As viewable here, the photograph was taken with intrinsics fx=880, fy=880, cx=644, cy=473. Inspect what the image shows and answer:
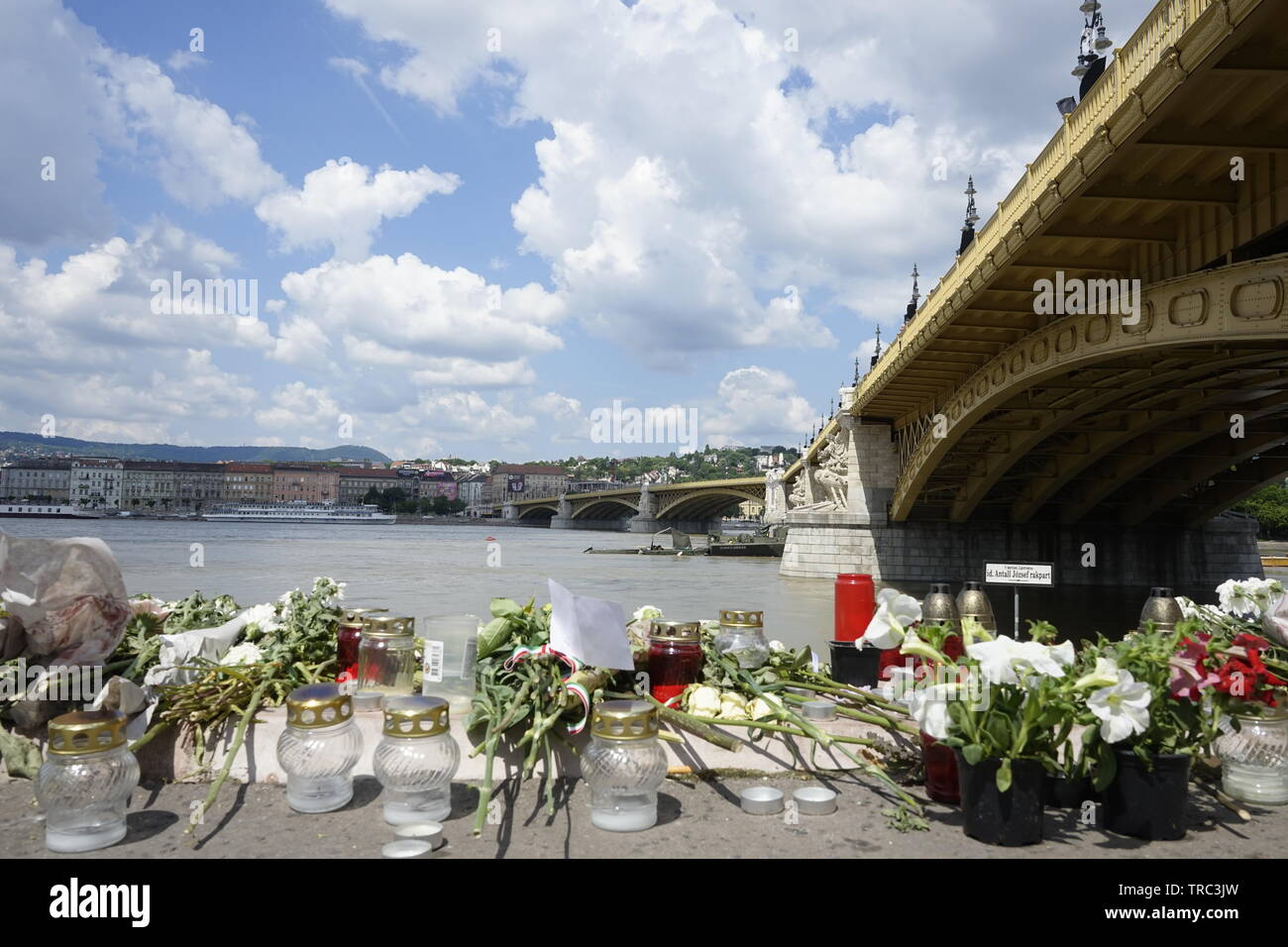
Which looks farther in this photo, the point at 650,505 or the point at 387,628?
the point at 650,505

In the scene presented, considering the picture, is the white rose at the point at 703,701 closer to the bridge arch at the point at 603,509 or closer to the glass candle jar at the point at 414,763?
the glass candle jar at the point at 414,763

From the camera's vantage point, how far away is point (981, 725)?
2311mm

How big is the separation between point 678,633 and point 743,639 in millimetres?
401

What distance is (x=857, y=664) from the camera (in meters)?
3.74

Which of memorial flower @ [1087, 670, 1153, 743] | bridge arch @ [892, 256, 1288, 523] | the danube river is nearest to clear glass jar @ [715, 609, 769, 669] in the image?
memorial flower @ [1087, 670, 1153, 743]

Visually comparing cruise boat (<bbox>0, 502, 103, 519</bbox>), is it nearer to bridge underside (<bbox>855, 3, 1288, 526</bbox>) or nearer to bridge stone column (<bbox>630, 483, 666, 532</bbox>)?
bridge stone column (<bbox>630, 483, 666, 532</bbox>)

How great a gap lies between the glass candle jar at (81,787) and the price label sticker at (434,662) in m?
0.98

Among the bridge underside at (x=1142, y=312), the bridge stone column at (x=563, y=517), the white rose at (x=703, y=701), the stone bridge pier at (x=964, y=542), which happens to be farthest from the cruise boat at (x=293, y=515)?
the white rose at (x=703, y=701)

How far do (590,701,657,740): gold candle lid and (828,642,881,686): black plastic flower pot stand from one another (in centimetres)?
164

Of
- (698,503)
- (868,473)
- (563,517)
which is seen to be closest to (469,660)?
(868,473)

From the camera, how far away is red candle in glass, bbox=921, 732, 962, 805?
2572 mm

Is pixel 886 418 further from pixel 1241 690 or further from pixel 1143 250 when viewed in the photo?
pixel 1241 690

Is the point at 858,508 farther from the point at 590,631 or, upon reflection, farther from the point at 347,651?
the point at 590,631
